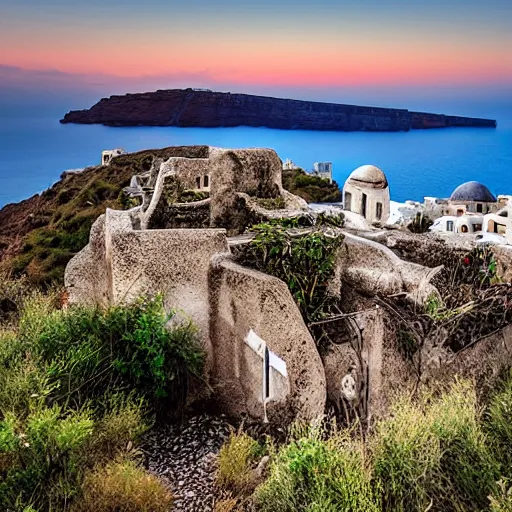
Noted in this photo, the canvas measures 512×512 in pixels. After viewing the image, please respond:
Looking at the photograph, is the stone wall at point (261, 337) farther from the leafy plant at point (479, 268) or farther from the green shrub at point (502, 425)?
the leafy plant at point (479, 268)

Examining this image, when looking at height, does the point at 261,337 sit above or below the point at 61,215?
above

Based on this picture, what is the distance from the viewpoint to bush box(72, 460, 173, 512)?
6441mm

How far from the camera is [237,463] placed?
7.38 m

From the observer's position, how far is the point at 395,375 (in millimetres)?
7684

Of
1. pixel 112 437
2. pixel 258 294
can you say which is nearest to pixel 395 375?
pixel 258 294

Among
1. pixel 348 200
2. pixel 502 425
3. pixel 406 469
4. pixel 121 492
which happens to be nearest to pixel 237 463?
pixel 121 492

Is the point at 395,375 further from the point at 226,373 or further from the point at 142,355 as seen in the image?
the point at 142,355

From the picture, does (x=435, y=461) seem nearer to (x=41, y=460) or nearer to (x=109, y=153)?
(x=41, y=460)

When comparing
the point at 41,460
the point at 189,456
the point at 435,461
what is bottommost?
the point at 189,456

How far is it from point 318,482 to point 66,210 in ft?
105

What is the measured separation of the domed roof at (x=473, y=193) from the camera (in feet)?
112

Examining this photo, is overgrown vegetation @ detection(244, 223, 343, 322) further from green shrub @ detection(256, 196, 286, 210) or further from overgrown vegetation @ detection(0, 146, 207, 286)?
overgrown vegetation @ detection(0, 146, 207, 286)

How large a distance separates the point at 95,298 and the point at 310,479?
496 centimetres

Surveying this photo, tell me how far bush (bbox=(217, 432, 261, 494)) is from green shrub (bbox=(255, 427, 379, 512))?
79 centimetres
